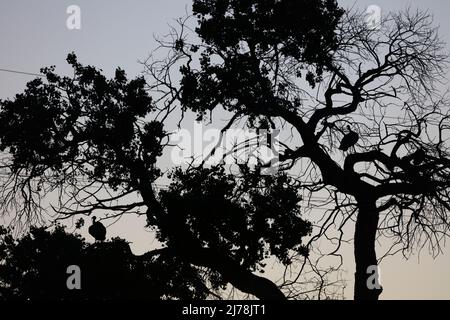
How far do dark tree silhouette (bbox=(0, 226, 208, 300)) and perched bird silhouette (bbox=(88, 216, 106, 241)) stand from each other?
0.55ft

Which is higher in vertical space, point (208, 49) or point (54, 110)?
point (208, 49)

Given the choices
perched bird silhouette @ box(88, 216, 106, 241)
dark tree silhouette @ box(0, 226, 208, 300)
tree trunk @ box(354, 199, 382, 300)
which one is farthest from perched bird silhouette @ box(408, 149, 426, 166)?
perched bird silhouette @ box(88, 216, 106, 241)

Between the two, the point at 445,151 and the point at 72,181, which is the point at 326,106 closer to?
the point at 445,151

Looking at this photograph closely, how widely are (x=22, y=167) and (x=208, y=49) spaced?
191 inches

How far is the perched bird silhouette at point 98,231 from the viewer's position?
1345 cm

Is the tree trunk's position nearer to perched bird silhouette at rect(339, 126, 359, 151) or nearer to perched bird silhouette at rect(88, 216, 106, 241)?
perched bird silhouette at rect(339, 126, 359, 151)

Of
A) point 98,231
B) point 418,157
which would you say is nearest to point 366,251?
point 418,157

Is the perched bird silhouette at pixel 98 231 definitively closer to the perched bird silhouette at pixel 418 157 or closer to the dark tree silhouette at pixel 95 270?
the dark tree silhouette at pixel 95 270

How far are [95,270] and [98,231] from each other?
81cm

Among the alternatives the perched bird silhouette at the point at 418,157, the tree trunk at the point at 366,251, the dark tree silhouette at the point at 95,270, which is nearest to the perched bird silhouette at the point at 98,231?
the dark tree silhouette at the point at 95,270

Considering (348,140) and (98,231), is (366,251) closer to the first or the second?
(348,140)

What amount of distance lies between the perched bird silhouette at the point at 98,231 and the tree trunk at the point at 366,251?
17.8 feet

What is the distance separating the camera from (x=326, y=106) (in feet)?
47.5
